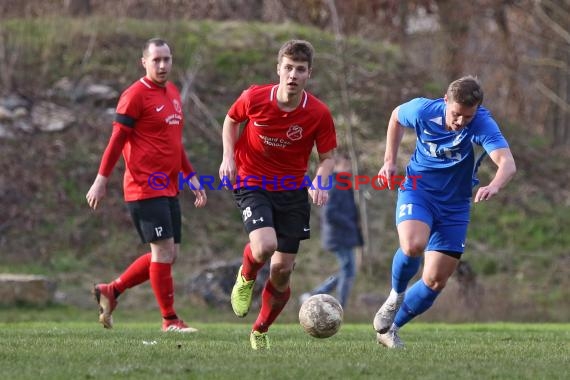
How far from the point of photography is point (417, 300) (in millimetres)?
8359

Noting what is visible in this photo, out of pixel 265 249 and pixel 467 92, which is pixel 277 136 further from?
pixel 467 92

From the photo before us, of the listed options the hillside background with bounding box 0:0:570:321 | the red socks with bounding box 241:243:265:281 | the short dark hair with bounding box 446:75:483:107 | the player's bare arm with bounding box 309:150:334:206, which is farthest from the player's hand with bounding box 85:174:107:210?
the hillside background with bounding box 0:0:570:321

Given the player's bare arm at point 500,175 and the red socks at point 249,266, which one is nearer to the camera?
the player's bare arm at point 500,175

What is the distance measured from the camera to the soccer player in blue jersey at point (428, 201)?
26.7 ft

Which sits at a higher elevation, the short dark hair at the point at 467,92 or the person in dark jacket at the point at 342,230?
the short dark hair at the point at 467,92

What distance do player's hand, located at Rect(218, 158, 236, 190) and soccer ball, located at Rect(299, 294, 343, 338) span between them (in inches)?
42.6

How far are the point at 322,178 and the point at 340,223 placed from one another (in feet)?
21.8

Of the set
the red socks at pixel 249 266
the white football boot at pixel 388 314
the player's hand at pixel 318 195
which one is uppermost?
the player's hand at pixel 318 195

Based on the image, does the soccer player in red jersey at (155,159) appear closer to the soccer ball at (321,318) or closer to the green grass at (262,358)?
the green grass at (262,358)

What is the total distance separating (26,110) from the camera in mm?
21000

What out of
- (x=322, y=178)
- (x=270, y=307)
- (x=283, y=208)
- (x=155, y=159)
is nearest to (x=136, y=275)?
(x=155, y=159)

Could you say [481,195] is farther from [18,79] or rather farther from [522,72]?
[522,72]

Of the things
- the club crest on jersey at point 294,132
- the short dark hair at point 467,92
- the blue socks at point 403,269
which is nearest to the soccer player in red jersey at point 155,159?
the club crest on jersey at point 294,132

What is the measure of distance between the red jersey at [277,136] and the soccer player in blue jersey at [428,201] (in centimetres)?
58
